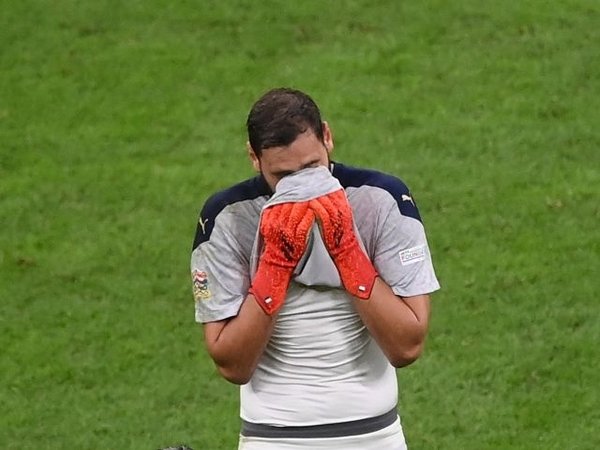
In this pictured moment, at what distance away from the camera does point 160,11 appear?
35.6ft

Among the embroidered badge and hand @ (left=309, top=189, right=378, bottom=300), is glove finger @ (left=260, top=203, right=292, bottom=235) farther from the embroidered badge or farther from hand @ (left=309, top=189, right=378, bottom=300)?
the embroidered badge

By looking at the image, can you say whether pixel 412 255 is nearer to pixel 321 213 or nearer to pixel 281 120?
pixel 321 213

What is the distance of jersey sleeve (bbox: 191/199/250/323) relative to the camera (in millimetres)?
3133

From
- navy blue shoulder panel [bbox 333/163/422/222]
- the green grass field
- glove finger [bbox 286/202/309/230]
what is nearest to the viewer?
glove finger [bbox 286/202/309/230]

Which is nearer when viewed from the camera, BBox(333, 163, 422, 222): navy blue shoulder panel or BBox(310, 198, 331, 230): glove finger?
BBox(310, 198, 331, 230): glove finger

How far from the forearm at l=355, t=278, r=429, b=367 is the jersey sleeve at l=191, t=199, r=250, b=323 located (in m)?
0.32

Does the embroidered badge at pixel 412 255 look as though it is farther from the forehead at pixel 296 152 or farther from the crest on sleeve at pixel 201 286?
the crest on sleeve at pixel 201 286

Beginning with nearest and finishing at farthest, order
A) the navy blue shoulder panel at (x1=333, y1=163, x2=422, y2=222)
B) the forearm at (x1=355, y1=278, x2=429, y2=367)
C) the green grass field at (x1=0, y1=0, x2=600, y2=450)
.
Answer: the forearm at (x1=355, y1=278, x2=429, y2=367)
the navy blue shoulder panel at (x1=333, y1=163, x2=422, y2=222)
the green grass field at (x1=0, y1=0, x2=600, y2=450)

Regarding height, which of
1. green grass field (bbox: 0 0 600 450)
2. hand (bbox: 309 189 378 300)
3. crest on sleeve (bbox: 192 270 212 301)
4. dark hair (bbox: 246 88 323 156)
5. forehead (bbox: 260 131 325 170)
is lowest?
green grass field (bbox: 0 0 600 450)

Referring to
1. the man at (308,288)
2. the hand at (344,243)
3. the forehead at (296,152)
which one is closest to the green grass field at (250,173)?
the man at (308,288)

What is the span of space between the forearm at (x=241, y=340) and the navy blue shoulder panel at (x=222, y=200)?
0.23 metres

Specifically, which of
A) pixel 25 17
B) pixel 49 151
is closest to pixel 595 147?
pixel 49 151

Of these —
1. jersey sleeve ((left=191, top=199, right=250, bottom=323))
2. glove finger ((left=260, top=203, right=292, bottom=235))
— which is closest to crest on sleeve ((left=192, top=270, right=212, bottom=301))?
jersey sleeve ((left=191, top=199, right=250, bottom=323))

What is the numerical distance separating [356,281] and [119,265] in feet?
14.8
